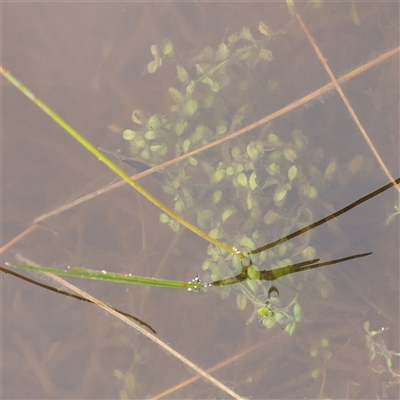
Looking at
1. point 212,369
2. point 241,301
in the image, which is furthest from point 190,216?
point 212,369

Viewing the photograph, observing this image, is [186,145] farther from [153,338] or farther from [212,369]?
[212,369]

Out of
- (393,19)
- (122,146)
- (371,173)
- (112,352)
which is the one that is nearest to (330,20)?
(393,19)

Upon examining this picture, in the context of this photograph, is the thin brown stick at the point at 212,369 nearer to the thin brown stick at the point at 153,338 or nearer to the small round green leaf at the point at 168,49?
the thin brown stick at the point at 153,338

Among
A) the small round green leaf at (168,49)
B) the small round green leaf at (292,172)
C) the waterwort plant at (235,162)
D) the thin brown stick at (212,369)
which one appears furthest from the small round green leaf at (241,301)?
the small round green leaf at (168,49)

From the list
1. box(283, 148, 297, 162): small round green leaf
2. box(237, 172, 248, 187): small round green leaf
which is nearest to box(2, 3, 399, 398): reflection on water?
box(283, 148, 297, 162): small round green leaf

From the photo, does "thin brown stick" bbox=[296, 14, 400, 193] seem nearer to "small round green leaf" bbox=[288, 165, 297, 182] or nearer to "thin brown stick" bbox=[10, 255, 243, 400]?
"small round green leaf" bbox=[288, 165, 297, 182]

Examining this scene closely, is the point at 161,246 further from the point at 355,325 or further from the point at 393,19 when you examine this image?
the point at 393,19

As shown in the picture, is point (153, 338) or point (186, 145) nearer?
point (186, 145)

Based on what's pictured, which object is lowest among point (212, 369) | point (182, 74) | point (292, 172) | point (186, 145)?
point (212, 369)
